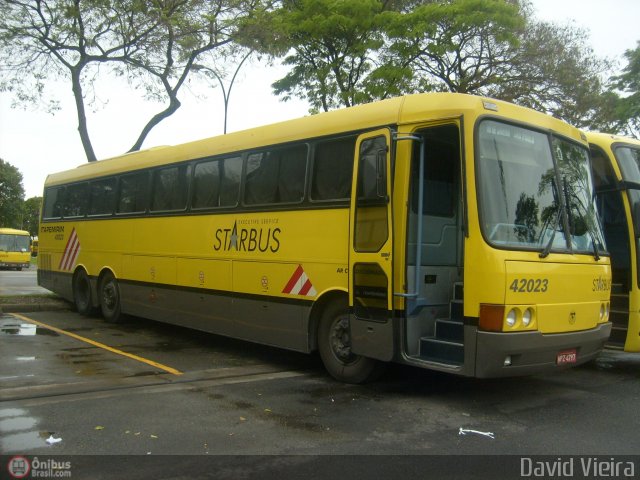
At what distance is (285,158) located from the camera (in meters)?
8.09

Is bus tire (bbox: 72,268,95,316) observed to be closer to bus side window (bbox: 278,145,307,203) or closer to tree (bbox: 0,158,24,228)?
bus side window (bbox: 278,145,307,203)

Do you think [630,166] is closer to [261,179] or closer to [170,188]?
[261,179]

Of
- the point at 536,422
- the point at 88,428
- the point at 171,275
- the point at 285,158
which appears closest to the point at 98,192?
the point at 171,275

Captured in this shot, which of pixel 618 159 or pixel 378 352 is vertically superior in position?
pixel 618 159

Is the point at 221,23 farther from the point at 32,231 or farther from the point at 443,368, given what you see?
the point at 32,231

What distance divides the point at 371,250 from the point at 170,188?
5159mm

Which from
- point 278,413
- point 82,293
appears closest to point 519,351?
point 278,413

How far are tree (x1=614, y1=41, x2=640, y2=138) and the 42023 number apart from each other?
1947 centimetres

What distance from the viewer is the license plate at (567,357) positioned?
611cm

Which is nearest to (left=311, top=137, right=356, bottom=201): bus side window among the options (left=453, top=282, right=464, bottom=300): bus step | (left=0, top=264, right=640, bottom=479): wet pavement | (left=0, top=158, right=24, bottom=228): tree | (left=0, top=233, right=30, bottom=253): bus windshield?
(left=453, top=282, right=464, bottom=300): bus step

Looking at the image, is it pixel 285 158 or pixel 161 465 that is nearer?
pixel 161 465

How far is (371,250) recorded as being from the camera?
666 centimetres

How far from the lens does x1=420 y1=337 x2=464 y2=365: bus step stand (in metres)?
6.07

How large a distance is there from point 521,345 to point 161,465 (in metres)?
3.48
